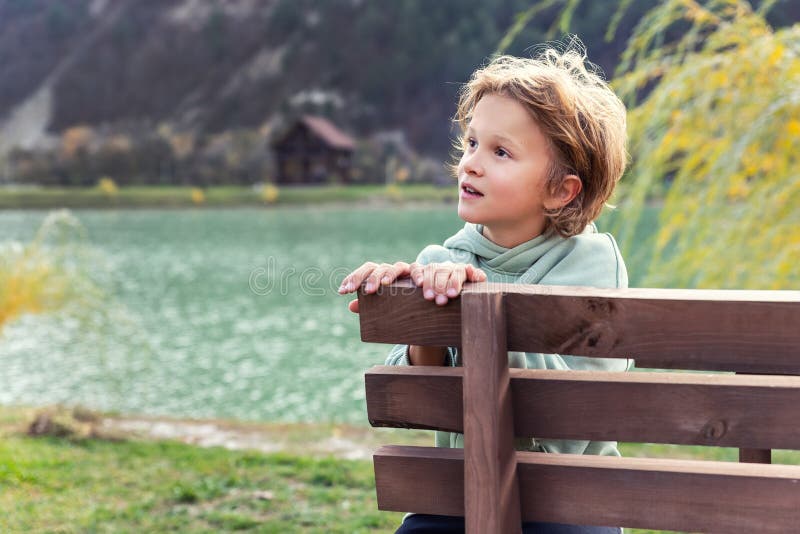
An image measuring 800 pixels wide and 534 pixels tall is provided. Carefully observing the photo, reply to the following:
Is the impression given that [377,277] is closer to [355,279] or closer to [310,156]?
[355,279]

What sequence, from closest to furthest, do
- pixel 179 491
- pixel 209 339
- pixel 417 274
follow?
1. pixel 417 274
2. pixel 179 491
3. pixel 209 339

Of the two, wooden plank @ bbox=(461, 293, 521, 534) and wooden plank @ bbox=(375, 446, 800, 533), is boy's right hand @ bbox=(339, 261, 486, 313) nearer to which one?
wooden plank @ bbox=(461, 293, 521, 534)

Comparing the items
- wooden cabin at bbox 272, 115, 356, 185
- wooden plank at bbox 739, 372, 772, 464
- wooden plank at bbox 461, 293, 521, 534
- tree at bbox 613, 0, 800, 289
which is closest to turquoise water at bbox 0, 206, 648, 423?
tree at bbox 613, 0, 800, 289

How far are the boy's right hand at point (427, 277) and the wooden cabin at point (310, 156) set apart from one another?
160ft

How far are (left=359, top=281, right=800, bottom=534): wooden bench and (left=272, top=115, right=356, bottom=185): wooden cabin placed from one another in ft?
160

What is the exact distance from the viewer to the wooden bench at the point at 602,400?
985mm

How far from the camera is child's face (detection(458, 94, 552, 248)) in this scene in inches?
54.7

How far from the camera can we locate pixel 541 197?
1.42 meters

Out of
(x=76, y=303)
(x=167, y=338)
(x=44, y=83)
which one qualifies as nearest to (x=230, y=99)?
(x=44, y=83)

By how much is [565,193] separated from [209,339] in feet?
27.3

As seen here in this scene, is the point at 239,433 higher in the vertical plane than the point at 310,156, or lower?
lower

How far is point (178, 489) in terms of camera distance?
122 inches

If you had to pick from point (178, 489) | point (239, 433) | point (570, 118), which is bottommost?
point (239, 433)

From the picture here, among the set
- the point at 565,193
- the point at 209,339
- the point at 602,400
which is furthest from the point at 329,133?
the point at 602,400
